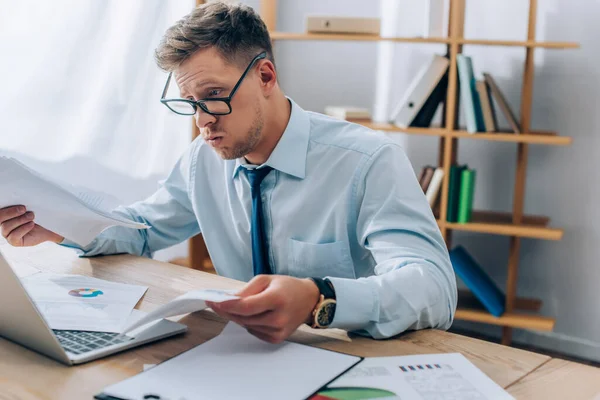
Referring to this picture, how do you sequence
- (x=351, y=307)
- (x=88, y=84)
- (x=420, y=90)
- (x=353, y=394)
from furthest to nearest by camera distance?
(x=420, y=90) → (x=88, y=84) → (x=351, y=307) → (x=353, y=394)

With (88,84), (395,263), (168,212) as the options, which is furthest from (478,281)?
(395,263)

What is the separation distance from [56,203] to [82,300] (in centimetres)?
19

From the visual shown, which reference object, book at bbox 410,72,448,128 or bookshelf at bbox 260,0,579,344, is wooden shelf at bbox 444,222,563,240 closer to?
bookshelf at bbox 260,0,579,344

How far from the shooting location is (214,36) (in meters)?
1.43

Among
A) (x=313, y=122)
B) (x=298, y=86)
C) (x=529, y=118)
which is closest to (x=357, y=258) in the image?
(x=313, y=122)

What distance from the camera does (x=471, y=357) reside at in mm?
1004

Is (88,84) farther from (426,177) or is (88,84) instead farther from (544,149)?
(544,149)

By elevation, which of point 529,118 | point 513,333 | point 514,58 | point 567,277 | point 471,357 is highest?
point 514,58

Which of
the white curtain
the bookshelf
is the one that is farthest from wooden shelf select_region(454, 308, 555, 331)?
the white curtain

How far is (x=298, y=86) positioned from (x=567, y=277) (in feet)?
Result: 4.82

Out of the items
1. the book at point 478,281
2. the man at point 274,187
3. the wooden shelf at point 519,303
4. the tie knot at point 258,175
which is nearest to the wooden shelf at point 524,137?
the book at point 478,281

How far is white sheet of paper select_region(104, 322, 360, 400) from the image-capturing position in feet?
2.81

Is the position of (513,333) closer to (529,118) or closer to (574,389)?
(529,118)

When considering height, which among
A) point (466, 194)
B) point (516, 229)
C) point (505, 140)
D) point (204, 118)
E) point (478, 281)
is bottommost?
point (478, 281)
